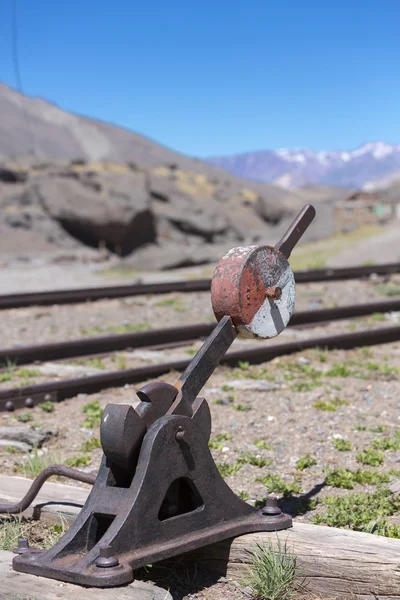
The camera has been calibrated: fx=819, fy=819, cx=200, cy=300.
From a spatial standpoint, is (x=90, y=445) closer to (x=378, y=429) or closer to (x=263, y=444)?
(x=263, y=444)

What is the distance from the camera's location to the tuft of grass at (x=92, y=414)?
594cm

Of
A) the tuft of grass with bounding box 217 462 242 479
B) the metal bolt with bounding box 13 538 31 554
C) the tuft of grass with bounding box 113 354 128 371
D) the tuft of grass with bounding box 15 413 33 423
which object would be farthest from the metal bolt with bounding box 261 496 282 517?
the tuft of grass with bounding box 113 354 128 371

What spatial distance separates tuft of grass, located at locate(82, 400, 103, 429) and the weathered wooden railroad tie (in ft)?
8.40

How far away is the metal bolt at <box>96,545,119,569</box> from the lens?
280 centimetres

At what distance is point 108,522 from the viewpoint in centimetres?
313

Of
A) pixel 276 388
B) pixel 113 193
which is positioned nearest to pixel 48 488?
pixel 276 388

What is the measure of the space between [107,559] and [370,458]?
7.91 ft

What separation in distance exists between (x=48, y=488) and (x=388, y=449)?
2.11m

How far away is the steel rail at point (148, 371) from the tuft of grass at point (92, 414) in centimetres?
36

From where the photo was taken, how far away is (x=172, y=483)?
323 cm

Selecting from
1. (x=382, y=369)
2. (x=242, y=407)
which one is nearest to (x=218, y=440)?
(x=242, y=407)

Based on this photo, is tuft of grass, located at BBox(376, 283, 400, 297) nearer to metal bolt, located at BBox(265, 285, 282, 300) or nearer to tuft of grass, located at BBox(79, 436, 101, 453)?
tuft of grass, located at BBox(79, 436, 101, 453)

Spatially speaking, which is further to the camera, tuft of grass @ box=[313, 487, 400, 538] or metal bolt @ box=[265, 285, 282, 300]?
tuft of grass @ box=[313, 487, 400, 538]

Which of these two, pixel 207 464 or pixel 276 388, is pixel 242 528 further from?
pixel 276 388
